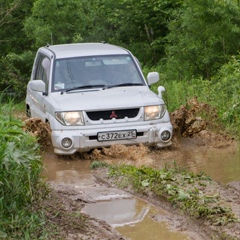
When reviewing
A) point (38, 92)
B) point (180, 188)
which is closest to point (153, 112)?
point (38, 92)

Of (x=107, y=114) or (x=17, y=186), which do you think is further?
(x=107, y=114)

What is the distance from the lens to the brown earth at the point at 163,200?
703cm

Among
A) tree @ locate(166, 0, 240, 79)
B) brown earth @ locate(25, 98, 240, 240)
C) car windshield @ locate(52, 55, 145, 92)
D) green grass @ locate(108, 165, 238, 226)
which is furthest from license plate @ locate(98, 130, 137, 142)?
tree @ locate(166, 0, 240, 79)

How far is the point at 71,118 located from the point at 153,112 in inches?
49.3

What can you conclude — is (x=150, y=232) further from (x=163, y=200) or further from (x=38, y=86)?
(x=38, y=86)

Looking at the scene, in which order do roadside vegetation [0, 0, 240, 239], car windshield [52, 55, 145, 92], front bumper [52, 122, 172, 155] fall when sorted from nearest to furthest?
roadside vegetation [0, 0, 240, 239]
front bumper [52, 122, 172, 155]
car windshield [52, 55, 145, 92]

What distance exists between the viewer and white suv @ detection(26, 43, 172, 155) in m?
11.4

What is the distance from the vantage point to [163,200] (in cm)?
844

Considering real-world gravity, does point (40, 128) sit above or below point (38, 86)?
below

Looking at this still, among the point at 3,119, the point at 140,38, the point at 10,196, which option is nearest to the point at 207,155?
the point at 3,119

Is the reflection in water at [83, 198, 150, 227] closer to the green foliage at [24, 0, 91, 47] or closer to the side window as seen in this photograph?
the side window

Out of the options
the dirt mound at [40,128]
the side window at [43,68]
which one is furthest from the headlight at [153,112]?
the side window at [43,68]

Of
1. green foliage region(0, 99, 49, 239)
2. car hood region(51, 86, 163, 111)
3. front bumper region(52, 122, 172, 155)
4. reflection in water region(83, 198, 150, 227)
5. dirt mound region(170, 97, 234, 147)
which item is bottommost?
dirt mound region(170, 97, 234, 147)

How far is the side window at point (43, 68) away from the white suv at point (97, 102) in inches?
1.2
